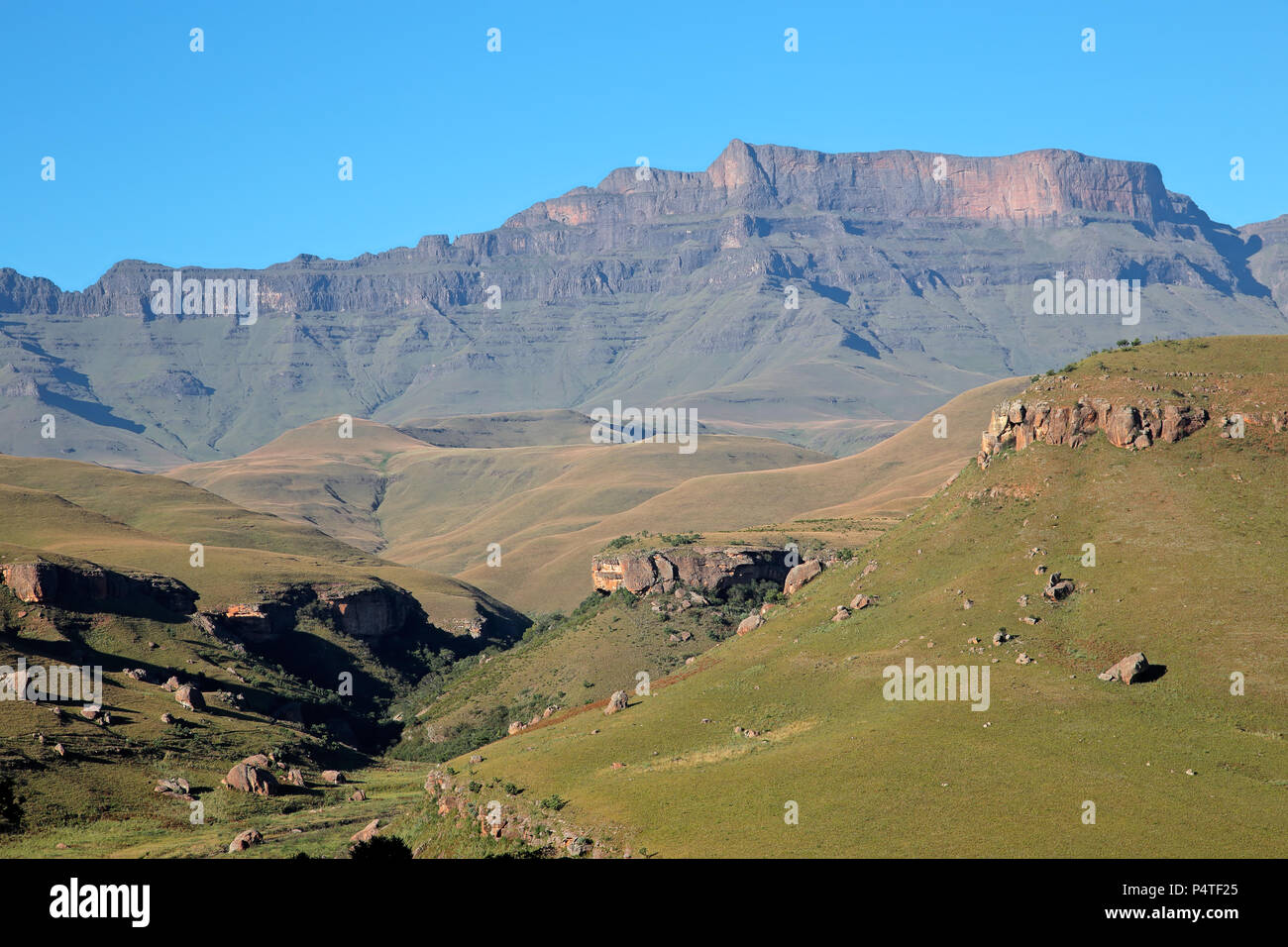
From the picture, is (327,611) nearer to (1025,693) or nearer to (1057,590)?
(1057,590)

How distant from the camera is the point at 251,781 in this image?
324 ft

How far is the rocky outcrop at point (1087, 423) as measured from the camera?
88.7m

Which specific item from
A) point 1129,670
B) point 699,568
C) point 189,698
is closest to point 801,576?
point 699,568

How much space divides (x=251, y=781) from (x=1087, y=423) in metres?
69.0

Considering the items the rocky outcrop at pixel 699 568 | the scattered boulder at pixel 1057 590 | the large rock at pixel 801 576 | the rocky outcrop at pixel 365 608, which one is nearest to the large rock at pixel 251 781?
the large rock at pixel 801 576

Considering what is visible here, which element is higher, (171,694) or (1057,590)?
(1057,590)

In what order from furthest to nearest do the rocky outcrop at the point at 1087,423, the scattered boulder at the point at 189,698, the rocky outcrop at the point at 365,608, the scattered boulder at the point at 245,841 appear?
the rocky outcrop at the point at 365,608 → the scattered boulder at the point at 189,698 → the rocky outcrop at the point at 1087,423 → the scattered boulder at the point at 245,841

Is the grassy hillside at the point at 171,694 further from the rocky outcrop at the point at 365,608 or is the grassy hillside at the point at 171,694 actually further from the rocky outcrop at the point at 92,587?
the rocky outcrop at the point at 365,608

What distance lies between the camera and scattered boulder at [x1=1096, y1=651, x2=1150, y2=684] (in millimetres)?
70062

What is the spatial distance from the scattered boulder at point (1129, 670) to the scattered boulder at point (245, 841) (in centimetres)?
5379

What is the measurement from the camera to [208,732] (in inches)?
4291
